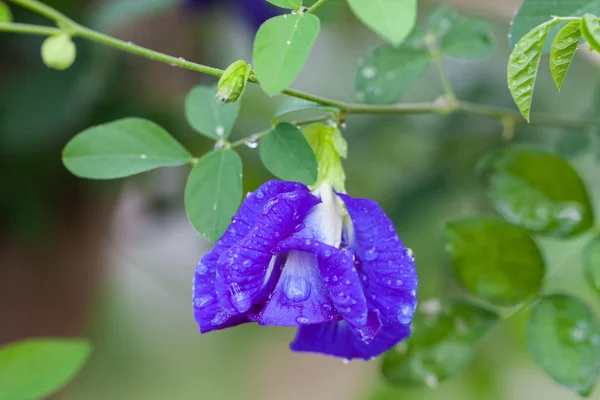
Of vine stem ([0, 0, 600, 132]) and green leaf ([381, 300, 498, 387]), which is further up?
vine stem ([0, 0, 600, 132])

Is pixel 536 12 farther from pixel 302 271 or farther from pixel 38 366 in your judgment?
pixel 38 366

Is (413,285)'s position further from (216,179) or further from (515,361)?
(515,361)

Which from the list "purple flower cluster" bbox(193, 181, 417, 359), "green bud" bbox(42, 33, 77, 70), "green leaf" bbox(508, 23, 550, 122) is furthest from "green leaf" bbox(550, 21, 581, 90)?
"green bud" bbox(42, 33, 77, 70)

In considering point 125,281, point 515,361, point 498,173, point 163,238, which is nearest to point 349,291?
point 498,173

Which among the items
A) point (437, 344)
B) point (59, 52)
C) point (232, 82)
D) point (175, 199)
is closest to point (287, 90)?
point (232, 82)

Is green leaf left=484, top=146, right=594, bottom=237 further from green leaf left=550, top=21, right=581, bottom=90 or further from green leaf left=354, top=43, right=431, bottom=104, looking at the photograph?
green leaf left=550, top=21, right=581, bottom=90

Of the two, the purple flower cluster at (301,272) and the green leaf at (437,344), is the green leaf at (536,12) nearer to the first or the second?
the purple flower cluster at (301,272)
